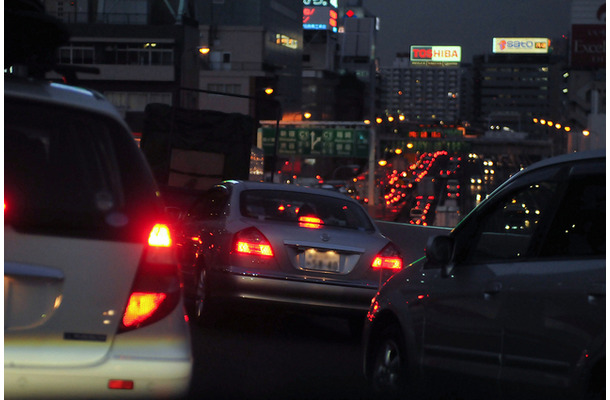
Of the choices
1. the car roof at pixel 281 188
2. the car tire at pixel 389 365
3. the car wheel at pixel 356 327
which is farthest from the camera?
the car roof at pixel 281 188

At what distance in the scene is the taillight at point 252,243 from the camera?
30.3 feet

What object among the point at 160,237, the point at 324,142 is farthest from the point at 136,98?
the point at 160,237

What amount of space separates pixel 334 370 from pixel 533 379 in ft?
12.0

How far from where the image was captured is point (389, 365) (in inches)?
249

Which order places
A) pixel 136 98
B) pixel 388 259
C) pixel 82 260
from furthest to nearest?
pixel 136 98 → pixel 388 259 → pixel 82 260

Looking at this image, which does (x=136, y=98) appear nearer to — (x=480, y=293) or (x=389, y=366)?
(x=389, y=366)

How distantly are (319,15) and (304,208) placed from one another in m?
156

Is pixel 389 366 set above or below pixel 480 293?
below

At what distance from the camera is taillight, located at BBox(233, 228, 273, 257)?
30.3ft

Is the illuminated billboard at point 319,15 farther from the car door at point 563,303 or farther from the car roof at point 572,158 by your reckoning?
the car door at point 563,303

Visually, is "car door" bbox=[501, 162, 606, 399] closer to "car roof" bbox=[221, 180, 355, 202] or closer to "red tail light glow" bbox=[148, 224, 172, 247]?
"red tail light glow" bbox=[148, 224, 172, 247]

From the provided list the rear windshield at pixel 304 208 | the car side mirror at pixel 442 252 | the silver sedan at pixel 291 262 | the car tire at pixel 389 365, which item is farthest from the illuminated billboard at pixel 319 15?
the car side mirror at pixel 442 252

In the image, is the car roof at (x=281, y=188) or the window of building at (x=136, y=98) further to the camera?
the window of building at (x=136, y=98)

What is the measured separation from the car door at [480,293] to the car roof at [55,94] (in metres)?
1.99
